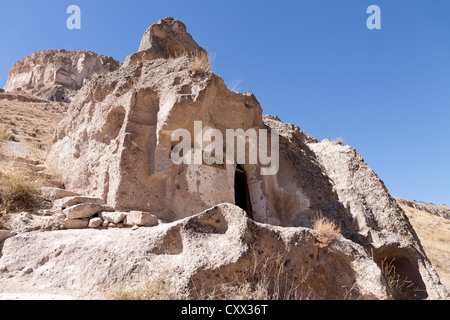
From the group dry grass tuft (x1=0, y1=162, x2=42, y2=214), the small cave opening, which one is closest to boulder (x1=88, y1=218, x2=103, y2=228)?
dry grass tuft (x1=0, y1=162, x2=42, y2=214)

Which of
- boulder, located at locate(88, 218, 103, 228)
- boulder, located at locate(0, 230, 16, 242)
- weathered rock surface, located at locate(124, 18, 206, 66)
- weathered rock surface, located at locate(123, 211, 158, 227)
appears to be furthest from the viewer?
weathered rock surface, located at locate(124, 18, 206, 66)

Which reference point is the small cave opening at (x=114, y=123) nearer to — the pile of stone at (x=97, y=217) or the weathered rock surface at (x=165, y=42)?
the pile of stone at (x=97, y=217)

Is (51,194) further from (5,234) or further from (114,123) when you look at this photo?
(114,123)

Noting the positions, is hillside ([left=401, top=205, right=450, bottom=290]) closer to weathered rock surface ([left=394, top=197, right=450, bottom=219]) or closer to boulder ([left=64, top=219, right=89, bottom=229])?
boulder ([left=64, top=219, right=89, bottom=229])

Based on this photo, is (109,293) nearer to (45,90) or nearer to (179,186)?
(179,186)

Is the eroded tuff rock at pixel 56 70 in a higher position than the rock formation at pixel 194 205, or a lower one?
higher

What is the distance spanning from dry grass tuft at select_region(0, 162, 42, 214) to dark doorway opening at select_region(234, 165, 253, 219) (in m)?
4.18

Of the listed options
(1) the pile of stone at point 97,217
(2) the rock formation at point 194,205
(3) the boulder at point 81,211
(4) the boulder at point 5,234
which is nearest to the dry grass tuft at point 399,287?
(2) the rock formation at point 194,205

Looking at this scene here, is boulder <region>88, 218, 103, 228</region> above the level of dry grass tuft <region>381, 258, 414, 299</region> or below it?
above

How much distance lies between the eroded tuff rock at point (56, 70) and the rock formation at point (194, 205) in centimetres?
3007

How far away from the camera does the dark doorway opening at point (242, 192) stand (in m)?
7.57

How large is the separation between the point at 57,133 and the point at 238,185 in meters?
5.00

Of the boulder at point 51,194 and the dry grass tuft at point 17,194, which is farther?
the boulder at point 51,194

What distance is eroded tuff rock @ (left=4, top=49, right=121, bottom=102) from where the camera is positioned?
36.2m
